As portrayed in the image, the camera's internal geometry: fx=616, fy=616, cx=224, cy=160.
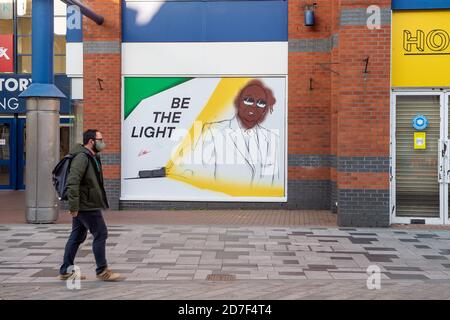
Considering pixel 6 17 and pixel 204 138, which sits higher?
pixel 6 17

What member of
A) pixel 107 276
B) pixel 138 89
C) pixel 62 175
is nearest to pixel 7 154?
pixel 138 89

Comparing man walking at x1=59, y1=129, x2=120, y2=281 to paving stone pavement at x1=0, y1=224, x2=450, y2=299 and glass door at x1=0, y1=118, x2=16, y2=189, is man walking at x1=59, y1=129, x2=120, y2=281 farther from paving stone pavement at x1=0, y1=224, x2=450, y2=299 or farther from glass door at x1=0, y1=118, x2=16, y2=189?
glass door at x1=0, y1=118, x2=16, y2=189

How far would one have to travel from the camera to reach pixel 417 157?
12203 mm

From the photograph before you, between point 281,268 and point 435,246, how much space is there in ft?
10.5

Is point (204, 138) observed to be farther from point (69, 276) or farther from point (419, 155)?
point (69, 276)

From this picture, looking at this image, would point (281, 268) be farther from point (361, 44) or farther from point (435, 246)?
point (361, 44)

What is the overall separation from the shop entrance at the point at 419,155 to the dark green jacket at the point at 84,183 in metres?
6.61

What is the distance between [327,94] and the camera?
14.5 m

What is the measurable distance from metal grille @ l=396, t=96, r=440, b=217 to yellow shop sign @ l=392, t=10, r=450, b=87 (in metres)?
0.38

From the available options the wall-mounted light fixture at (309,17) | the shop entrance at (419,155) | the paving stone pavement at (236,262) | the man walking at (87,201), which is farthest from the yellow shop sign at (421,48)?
the man walking at (87,201)

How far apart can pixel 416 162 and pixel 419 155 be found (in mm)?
153

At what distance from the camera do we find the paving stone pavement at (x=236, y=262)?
714cm

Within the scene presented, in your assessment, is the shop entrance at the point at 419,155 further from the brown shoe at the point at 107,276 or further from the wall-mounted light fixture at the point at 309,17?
the brown shoe at the point at 107,276

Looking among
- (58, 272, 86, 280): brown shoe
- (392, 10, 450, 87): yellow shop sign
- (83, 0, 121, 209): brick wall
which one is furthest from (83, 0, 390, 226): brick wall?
(58, 272, 86, 280): brown shoe
